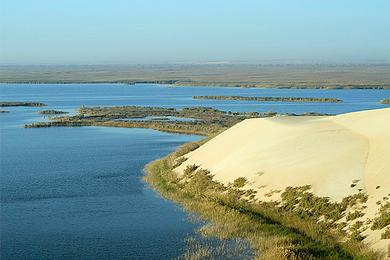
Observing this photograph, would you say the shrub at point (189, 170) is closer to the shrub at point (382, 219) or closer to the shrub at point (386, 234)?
the shrub at point (382, 219)

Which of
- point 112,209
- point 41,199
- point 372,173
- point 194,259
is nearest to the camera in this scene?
point 194,259

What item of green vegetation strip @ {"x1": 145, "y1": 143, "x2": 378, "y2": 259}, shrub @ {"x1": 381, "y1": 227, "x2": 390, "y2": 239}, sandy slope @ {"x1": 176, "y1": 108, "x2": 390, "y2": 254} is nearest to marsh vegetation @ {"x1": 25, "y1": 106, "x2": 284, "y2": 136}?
sandy slope @ {"x1": 176, "y1": 108, "x2": 390, "y2": 254}

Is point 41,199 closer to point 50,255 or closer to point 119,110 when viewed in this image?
point 50,255

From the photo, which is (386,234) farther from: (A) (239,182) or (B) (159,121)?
(B) (159,121)

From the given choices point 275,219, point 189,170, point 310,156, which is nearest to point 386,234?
point 275,219

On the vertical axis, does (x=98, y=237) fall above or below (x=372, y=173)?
below

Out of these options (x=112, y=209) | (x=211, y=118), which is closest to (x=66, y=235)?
(x=112, y=209)
